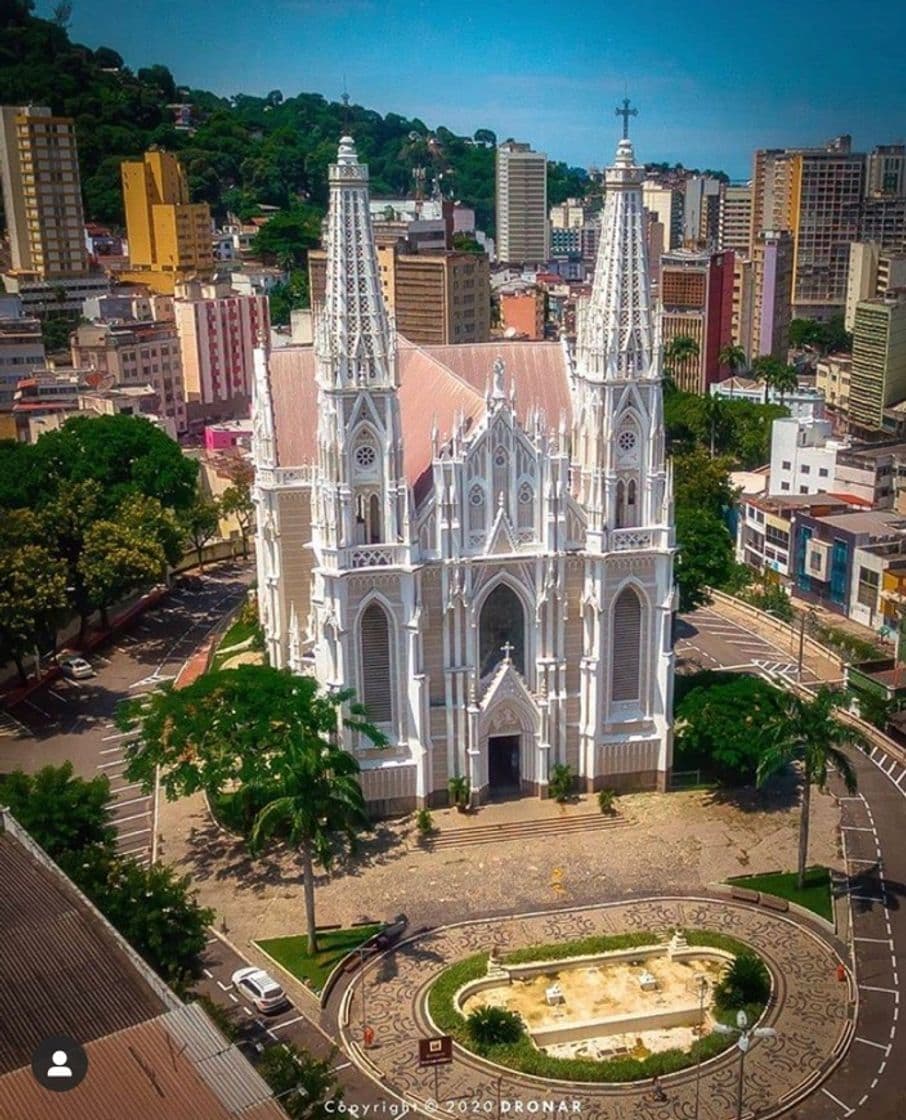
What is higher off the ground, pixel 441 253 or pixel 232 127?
pixel 232 127

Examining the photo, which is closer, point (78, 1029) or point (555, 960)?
point (78, 1029)

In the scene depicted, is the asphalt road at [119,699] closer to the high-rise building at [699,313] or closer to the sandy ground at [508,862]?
the sandy ground at [508,862]

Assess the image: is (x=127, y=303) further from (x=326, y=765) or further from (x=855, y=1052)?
(x=855, y=1052)

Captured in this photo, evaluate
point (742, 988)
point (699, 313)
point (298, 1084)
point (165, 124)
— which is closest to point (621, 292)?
point (742, 988)

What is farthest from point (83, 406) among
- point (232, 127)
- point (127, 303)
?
point (232, 127)

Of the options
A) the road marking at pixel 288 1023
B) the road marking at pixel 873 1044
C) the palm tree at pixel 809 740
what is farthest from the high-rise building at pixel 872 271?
the road marking at pixel 288 1023

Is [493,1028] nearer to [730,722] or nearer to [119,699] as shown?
[730,722]

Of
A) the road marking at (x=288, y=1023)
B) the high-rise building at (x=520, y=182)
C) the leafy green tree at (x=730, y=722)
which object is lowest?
the road marking at (x=288, y=1023)

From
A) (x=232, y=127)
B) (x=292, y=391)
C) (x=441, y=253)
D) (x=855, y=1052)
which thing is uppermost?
(x=232, y=127)
